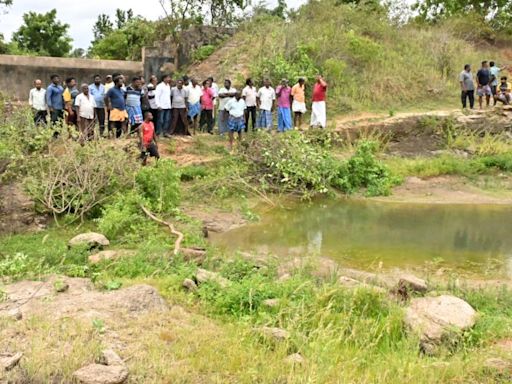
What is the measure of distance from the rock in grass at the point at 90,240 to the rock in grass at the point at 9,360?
3099 mm

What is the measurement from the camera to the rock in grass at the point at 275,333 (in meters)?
5.08

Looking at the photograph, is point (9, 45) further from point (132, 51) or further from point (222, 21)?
point (222, 21)

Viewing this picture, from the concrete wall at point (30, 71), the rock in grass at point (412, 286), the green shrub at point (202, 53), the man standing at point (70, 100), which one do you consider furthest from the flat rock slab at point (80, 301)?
the green shrub at point (202, 53)

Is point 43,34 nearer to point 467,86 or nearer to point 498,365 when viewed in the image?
point 467,86

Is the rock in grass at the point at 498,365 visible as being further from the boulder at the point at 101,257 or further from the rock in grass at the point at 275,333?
the boulder at the point at 101,257

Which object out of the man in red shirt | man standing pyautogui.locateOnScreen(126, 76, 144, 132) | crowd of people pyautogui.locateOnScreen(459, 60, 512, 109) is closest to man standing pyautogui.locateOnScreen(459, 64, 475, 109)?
crowd of people pyautogui.locateOnScreen(459, 60, 512, 109)

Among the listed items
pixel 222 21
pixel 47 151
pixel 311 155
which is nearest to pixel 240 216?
pixel 311 155

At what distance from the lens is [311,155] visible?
39.4ft

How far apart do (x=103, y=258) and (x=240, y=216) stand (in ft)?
11.4

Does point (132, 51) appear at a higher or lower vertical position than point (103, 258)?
higher

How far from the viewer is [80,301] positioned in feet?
18.8

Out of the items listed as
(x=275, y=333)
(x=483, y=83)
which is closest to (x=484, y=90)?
(x=483, y=83)

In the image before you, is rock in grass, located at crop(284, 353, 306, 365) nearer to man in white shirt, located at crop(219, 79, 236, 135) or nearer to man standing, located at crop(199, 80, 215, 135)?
man in white shirt, located at crop(219, 79, 236, 135)

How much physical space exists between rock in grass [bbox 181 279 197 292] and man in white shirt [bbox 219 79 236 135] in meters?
6.95
